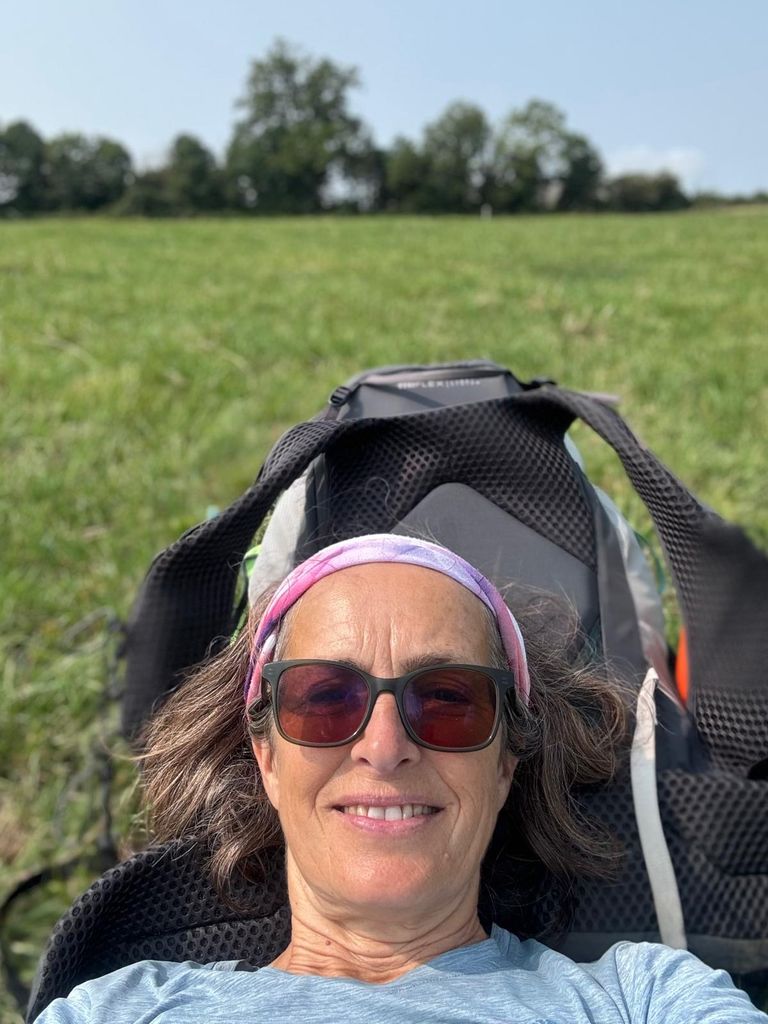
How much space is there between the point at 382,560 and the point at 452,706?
381mm

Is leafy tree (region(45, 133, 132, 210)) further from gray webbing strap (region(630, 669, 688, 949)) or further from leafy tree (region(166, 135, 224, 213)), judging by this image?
gray webbing strap (region(630, 669, 688, 949))

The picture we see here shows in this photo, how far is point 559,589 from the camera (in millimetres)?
2639

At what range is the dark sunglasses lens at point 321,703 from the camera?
6.30 feet

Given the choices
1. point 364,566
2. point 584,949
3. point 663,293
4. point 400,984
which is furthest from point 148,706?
point 663,293

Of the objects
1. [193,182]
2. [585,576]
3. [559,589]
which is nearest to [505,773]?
[559,589]

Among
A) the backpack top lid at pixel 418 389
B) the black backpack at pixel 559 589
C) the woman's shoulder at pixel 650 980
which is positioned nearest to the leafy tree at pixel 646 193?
the backpack top lid at pixel 418 389

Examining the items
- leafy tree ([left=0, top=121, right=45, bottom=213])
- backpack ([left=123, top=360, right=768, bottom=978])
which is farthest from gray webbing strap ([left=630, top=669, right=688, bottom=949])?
leafy tree ([left=0, top=121, right=45, bottom=213])

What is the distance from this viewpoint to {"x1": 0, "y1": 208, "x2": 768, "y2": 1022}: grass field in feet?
12.1

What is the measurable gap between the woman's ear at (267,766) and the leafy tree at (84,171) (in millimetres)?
79181

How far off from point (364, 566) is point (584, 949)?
3.46ft

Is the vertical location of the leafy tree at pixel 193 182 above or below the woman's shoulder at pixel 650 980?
above

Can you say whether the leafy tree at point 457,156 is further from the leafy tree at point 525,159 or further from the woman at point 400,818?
the woman at point 400,818

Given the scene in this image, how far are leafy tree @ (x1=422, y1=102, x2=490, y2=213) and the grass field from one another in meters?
65.0

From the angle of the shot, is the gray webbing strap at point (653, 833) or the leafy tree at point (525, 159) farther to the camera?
the leafy tree at point (525, 159)
